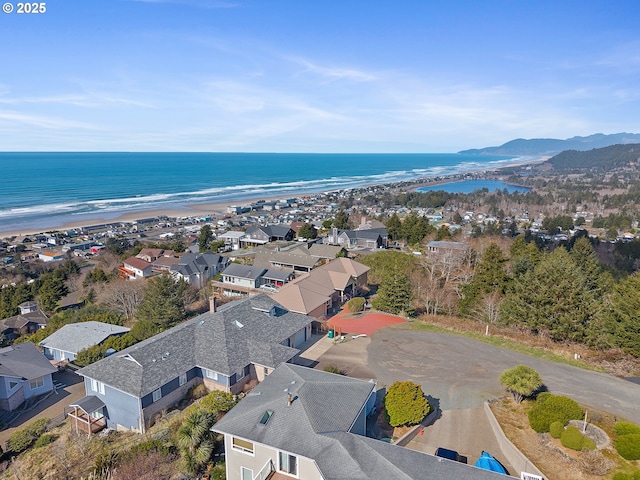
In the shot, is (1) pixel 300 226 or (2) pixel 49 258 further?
(1) pixel 300 226

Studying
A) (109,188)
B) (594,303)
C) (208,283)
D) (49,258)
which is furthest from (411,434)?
(109,188)

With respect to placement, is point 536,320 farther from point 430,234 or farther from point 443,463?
point 430,234

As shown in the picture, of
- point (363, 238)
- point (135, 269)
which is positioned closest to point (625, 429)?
point (363, 238)

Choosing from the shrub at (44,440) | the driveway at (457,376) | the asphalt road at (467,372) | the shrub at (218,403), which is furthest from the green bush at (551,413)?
the shrub at (44,440)

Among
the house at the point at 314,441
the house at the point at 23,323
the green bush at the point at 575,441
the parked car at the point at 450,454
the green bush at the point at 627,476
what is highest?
the house at the point at 314,441

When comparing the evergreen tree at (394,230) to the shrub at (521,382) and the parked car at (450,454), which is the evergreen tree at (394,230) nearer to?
the shrub at (521,382)

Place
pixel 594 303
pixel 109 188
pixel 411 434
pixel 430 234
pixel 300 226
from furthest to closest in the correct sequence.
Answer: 1. pixel 109 188
2. pixel 300 226
3. pixel 430 234
4. pixel 594 303
5. pixel 411 434

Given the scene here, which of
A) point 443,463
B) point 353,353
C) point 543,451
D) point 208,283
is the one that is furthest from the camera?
point 208,283
